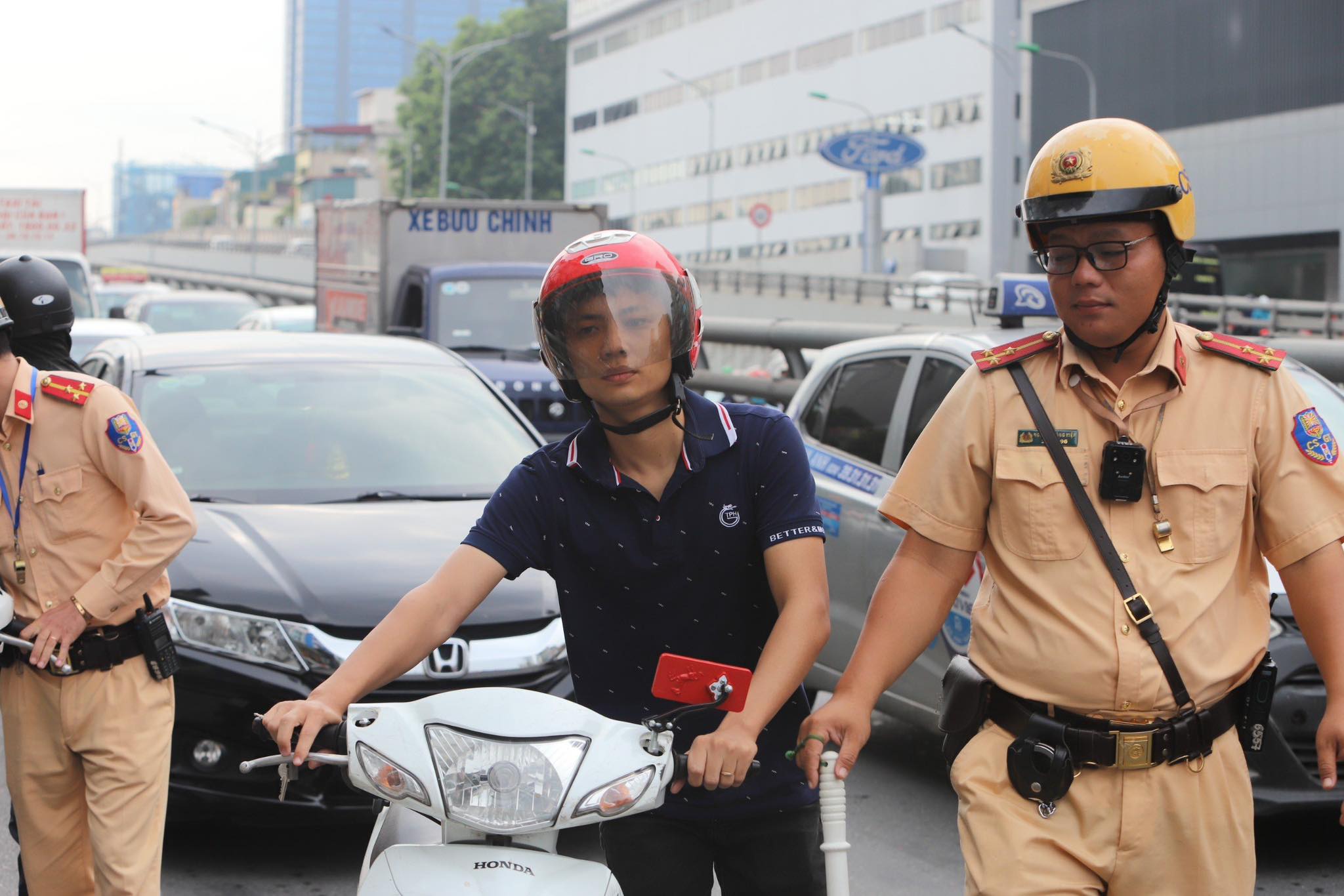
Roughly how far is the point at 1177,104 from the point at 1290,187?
528cm

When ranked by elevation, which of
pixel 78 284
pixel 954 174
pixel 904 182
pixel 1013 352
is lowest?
pixel 1013 352

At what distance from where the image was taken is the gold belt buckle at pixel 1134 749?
113 inches

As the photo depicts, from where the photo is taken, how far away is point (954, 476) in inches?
121

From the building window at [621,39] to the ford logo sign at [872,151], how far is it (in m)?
38.2

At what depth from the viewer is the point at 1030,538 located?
297cm

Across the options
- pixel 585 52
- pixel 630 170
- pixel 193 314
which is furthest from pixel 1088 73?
pixel 585 52

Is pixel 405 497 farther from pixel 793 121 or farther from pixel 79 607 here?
pixel 793 121

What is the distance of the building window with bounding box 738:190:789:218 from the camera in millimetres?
76244

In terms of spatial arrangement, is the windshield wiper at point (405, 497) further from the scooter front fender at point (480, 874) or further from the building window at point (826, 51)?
the building window at point (826, 51)

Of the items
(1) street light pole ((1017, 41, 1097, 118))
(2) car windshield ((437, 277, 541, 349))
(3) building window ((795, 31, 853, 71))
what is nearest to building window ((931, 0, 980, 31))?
(1) street light pole ((1017, 41, 1097, 118))

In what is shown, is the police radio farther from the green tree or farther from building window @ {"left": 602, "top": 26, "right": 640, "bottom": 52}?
the green tree

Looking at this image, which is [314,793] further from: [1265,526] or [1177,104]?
[1177,104]

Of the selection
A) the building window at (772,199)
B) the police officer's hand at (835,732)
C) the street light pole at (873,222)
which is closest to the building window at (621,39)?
the building window at (772,199)

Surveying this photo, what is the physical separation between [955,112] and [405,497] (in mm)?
60880
